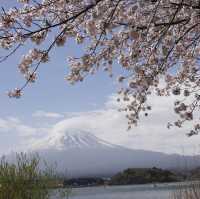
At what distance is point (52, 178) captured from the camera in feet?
41.3

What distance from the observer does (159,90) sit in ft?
37.3

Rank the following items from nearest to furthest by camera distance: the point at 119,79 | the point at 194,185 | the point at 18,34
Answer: the point at 18,34, the point at 119,79, the point at 194,185

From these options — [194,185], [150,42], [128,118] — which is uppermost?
[150,42]

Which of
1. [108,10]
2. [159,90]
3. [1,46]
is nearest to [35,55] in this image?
[1,46]

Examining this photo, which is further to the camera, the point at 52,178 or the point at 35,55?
the point at 52,178

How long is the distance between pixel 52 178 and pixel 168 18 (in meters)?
5.02

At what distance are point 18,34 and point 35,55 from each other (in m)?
0.54

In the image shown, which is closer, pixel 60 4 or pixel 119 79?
pixel 60 4

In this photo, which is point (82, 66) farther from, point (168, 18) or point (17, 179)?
point (17, 179)

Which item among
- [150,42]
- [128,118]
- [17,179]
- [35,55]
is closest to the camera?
[35,55]

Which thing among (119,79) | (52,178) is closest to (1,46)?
(119,79)

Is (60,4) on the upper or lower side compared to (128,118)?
upper

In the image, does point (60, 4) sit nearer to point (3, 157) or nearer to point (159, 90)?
point (159, 90)

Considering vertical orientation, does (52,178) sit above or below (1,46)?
below
